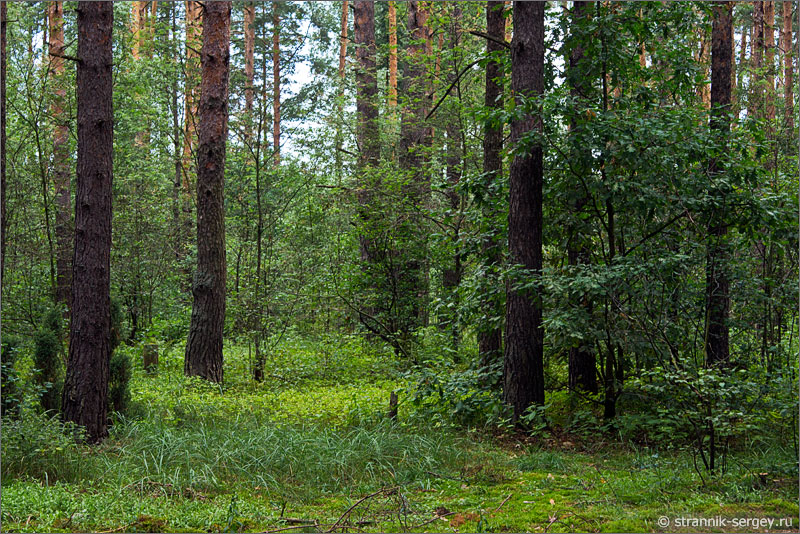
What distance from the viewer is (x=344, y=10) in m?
28.3

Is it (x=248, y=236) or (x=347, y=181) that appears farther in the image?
(x=347, y=181)

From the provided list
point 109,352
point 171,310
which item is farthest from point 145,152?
point 109,352

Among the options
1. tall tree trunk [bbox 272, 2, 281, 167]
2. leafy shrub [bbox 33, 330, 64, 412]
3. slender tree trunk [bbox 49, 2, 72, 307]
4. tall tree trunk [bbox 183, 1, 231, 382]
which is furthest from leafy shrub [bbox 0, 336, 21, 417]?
tall tree trunk [bbox 272, 2, 281, 167]

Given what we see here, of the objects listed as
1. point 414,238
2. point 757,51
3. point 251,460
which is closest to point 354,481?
point 251,460

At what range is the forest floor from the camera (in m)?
4.30

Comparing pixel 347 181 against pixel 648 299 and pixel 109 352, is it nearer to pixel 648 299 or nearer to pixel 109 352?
pixel 109 352

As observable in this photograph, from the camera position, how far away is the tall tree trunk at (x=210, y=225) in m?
10.4

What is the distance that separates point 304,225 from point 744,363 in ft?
27.9

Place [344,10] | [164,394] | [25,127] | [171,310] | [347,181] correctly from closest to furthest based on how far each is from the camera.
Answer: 1. [164,394]
2. [25,127]
3. [347,181]
4. [171,310]
5. [344,10]

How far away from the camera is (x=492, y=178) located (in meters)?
8.54

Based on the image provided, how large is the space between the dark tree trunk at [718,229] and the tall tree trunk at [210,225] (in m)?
7.13

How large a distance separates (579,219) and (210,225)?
19.2 feet

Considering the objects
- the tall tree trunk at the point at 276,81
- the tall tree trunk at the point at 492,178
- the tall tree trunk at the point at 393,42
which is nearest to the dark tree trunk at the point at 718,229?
the tall tree trunk at the point at 492,178

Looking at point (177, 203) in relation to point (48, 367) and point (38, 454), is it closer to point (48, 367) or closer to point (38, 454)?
point (48, 367)
